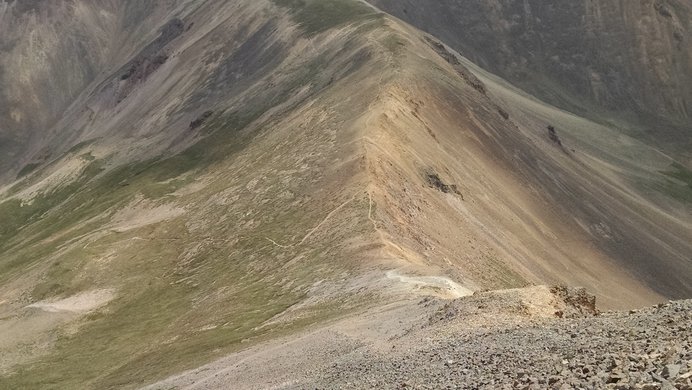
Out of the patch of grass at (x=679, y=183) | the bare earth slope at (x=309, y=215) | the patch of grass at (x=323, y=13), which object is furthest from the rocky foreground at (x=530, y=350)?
the patch of grass at (x=679, y=183)

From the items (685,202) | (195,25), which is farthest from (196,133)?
(685,202)

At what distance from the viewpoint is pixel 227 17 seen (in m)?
159

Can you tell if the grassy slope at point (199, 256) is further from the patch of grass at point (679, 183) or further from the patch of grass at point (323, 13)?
the patch of grass at point (679, 183)

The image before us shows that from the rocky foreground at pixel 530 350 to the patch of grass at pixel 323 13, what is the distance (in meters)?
93.8

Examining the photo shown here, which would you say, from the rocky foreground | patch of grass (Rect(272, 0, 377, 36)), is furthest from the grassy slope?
patch of grass (Rect(272, 0, 377, 36))

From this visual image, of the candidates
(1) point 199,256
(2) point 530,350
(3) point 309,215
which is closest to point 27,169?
(1) point 199,256

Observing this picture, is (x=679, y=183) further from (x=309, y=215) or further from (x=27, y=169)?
(x=27, y=169)

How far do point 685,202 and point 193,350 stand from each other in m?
110

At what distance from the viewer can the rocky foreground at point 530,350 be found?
17.9 metres

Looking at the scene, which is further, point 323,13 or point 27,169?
point 27,169

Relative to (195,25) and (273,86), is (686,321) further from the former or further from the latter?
(195,25)

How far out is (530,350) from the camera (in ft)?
75.3

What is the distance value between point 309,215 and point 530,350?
40302 millimetres

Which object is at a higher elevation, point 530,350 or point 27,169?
point 27,169
